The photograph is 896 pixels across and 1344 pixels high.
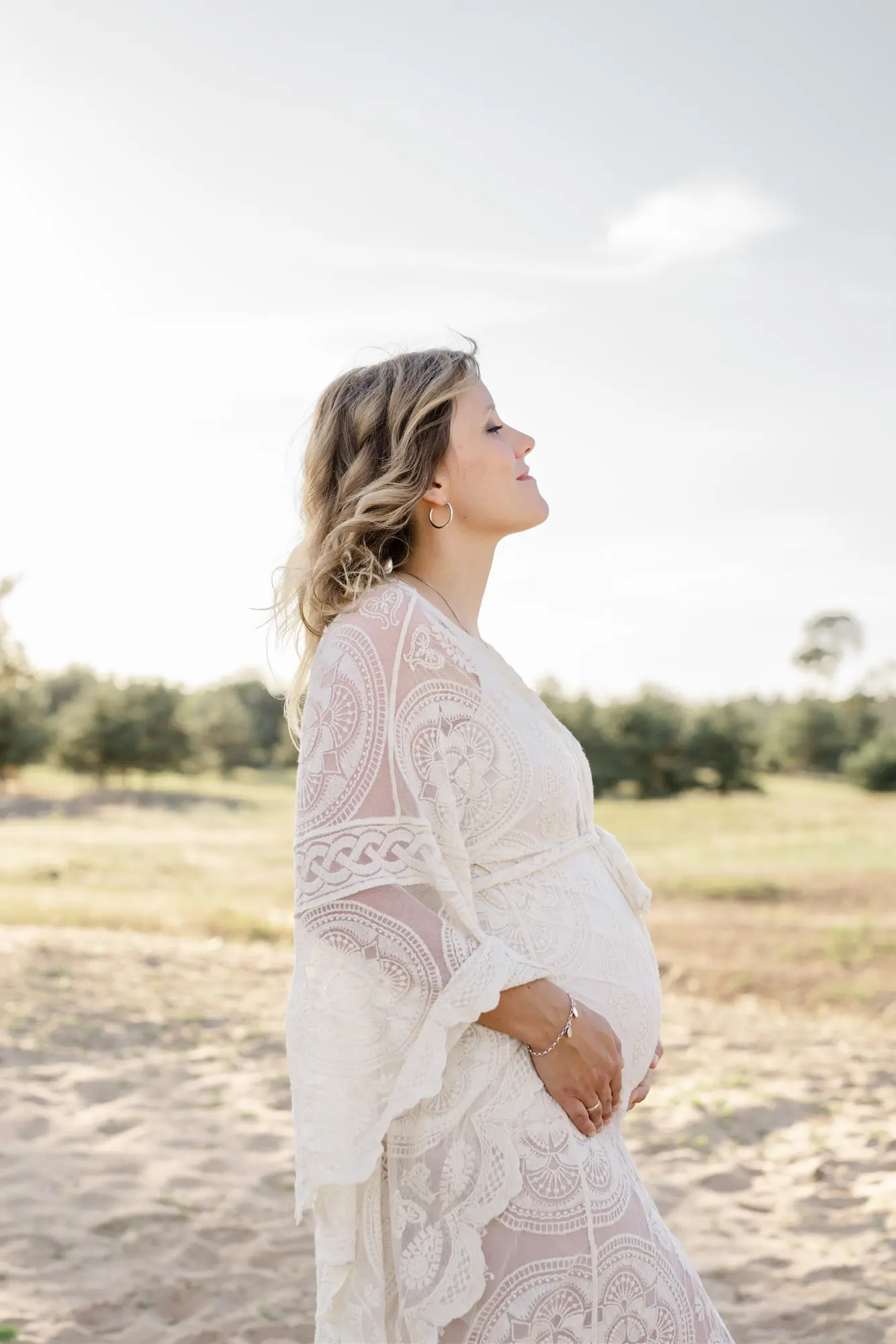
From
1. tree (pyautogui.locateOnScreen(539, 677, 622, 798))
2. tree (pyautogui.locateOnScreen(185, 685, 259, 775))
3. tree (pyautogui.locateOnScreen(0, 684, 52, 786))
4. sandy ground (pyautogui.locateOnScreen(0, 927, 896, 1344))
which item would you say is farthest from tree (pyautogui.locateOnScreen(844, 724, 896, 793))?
sandy ground (pyautogui.locateOnScreen(0, 927, 896, 1344))

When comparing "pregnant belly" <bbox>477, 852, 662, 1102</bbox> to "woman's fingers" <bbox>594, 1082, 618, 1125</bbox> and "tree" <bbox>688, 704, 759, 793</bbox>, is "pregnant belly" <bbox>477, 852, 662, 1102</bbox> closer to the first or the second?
"woman's fingers" <bbox>594, 1082, 618, 1125</bbox>

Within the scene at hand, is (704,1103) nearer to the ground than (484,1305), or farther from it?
nearer to the ground

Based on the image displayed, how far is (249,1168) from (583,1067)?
3.39 m

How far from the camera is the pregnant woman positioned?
1.69 m

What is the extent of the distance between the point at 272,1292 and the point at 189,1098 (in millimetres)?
2034

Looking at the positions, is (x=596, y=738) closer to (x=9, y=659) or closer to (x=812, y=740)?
(x=812, y=740)

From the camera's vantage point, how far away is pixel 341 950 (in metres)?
1.77

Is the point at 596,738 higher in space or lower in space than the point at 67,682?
lower

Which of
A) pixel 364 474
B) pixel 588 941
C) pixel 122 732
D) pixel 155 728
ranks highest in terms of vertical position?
pixel 364 474

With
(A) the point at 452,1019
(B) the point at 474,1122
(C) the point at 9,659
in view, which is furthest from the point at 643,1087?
(C) the point at 9,659

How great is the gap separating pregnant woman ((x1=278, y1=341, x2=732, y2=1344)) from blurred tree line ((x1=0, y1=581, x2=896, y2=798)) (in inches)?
1069

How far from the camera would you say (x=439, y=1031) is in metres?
1.70

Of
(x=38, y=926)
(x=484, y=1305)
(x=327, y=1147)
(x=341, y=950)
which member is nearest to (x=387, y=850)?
(x=341, y=950)

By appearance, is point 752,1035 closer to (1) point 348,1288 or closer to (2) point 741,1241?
(2) point 741,1241
